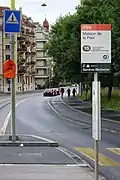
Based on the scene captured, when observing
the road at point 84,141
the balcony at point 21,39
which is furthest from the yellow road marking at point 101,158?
the balcony at point 21,39

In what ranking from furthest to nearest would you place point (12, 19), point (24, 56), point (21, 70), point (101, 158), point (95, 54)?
point (24, 56), point (21, 70), point (12, 19), point (101, 158), point (95, 54)

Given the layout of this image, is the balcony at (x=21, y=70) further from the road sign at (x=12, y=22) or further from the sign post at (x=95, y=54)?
the sign post at (x=95, y=54)

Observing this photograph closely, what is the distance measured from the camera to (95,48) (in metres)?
9.89

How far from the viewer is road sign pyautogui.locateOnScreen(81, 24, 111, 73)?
9.84 metres

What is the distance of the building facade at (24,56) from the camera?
11231cm

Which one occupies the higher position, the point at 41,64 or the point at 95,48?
the point at 95,48

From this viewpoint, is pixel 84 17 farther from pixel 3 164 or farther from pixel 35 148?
pixel 3 164

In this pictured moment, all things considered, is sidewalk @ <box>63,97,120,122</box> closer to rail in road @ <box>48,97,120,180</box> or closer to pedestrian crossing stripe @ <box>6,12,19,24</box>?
rail in road @ <box>48,97,120,180</box>

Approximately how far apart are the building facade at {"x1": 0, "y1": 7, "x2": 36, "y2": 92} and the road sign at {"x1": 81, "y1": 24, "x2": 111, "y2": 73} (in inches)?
3928

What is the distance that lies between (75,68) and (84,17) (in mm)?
6877

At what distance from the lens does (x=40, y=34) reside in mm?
157000

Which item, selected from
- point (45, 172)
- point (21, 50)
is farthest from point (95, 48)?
point (21, 50)

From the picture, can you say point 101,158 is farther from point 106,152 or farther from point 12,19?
point 12,19

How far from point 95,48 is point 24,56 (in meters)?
119
